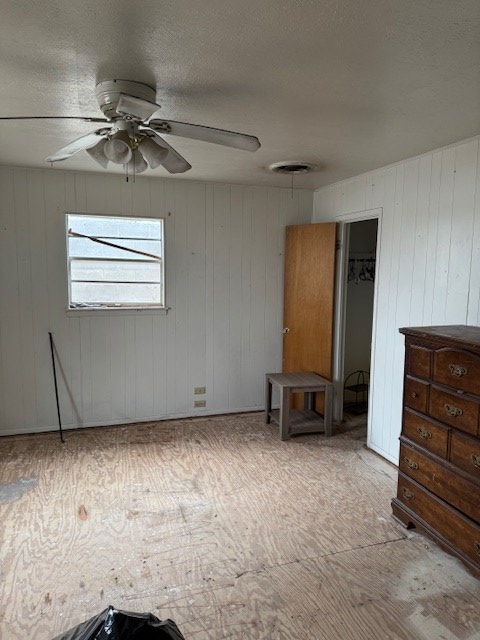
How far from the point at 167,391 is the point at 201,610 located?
2.56 m

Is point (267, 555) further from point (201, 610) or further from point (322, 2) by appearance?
point (322, 2)

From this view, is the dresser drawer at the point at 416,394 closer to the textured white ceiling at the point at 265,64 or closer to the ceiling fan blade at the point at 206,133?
the textured white ceiling at the point at 265,64

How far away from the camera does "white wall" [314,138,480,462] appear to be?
2723 millimetres

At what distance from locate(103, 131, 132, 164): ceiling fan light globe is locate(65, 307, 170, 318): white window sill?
7.27 feet

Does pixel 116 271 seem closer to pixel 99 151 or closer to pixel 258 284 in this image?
pixel 258 284

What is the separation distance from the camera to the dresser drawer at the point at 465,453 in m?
2.08

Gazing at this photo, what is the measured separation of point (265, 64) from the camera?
1.75 meters

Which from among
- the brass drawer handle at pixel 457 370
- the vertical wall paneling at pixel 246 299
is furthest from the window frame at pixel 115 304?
the brass drawer handle at pixel 457 370

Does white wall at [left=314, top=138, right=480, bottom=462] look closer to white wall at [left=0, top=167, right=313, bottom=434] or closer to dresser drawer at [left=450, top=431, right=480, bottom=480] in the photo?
dresser drawer at [left=450, top=431, right=480, bottom=480]

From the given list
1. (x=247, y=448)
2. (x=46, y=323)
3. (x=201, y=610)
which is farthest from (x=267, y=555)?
(x=46, y=323)

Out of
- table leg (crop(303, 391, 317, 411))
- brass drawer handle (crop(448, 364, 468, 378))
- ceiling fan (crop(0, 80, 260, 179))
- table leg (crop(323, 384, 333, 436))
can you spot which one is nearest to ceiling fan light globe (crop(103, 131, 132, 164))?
ceiling fan (crop(0, 80, 260, 179))

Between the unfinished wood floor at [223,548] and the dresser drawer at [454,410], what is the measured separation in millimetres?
752

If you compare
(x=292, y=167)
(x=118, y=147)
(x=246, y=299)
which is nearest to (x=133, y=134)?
(x=118, y=147)

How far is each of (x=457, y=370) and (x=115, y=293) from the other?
3103 mm
